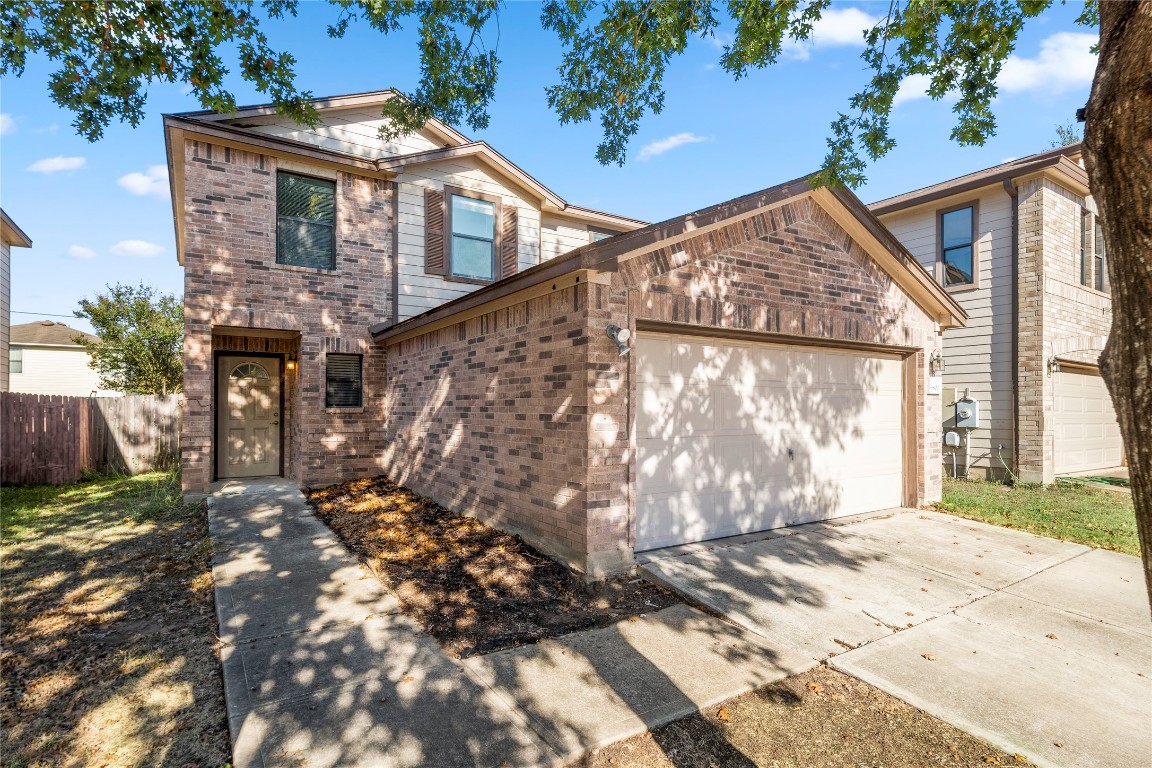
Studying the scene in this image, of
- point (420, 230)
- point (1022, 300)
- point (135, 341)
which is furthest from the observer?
point (135, 341)

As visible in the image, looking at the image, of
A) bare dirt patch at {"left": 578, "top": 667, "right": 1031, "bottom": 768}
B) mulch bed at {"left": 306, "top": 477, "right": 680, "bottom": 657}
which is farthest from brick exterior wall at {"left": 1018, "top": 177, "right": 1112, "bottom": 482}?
bare dirt patch at {"left": 578, "top": 667, "right": 1031, "bottom": 768}

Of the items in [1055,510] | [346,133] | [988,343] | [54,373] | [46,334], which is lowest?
[1055,510]

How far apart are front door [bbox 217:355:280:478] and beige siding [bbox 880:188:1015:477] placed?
13939 millimetres

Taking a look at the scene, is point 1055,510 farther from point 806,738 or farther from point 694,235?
point 806,738

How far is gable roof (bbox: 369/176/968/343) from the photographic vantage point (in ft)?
16.8

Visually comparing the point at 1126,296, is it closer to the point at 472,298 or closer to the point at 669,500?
the point at 669,500

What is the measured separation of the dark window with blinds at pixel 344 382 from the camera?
376 inches

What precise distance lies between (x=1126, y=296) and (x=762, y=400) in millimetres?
5182

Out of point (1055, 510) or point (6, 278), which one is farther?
point (6, 278)

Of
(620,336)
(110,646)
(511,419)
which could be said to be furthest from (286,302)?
(620,336)

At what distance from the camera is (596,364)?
16.6ft

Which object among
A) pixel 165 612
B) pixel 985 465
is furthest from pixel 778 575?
pixel 985 465

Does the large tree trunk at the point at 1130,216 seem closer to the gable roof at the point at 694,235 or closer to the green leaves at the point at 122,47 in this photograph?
the gable roof at the point at 694,235

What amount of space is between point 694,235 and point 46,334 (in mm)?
31127
